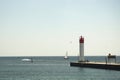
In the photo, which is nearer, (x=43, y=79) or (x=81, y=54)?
(x=43, y=79)

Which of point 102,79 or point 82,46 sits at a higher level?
point 82,46

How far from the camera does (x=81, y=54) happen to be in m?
91.4

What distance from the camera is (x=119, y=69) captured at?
249 ft

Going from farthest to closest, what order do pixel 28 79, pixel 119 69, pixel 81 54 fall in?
pixel 81 54
pixel 119 69
pixel 28 79

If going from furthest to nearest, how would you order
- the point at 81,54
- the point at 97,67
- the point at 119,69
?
the point at 81,54 → the point at 97,67 → the point at 119,69

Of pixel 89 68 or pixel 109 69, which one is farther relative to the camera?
pixel 89 68

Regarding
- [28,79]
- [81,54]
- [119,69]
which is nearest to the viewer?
[28,79]

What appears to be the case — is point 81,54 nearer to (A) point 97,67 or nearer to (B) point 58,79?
(A) point 97,67

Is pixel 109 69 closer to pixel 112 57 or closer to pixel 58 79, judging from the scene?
pixel 112 57

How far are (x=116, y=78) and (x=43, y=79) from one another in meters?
12.7

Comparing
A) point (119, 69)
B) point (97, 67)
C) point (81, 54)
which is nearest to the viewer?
point (119, 69)

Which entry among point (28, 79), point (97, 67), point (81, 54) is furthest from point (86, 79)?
point (81, 54)

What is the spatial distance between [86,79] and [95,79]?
5.22 ft

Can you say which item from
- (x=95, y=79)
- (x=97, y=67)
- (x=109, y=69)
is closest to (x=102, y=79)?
(x=95, y=79)
